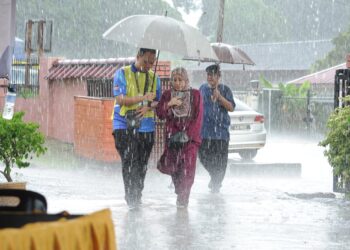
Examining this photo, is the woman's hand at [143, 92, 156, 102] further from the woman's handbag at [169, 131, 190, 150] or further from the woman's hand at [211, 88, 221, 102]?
the woman's hand at [211, 88, 221, 102]

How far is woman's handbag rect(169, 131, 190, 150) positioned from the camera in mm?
11695

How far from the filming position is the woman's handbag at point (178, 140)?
38.4ft

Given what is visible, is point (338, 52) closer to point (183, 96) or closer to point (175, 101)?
point (183, 96)

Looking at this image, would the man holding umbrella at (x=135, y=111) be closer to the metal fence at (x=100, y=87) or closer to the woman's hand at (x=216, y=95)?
the woman's hand at (x=216, y=95)

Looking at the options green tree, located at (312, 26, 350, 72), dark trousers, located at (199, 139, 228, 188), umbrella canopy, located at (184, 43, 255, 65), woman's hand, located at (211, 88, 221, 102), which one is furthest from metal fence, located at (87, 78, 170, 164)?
green tree, located at (312, 26, 350, 72)

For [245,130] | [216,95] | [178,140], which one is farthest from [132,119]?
[245,130]

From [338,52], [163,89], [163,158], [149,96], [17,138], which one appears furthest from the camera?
[338,52]

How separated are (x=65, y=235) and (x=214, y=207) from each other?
334 inches

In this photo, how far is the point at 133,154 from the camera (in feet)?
37.1

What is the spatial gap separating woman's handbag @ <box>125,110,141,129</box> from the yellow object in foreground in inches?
284

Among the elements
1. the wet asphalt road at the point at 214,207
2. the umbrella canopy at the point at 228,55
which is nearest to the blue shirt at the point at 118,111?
the wet asphalt road at the point at 214,207

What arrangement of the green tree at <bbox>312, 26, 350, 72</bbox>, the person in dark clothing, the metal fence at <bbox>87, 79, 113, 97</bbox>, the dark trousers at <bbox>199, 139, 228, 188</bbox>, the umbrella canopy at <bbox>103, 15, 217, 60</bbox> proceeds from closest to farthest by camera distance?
1. the umbrella canopy at <bbox>103, 15, 217, 60</bbox>
2. the person in dark clothing
3. the dark trousers at <bbox>199, 139, 228, 188</bbox>
4. the metal fence at <bbox>87, 79, 113, 97</bbox>
5. the green tree at <bbox>312, 26, 350, 72</bbox>

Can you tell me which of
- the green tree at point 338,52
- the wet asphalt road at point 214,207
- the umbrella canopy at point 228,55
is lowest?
the wet asphalt road at point 214,207

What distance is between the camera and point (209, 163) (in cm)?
1372
